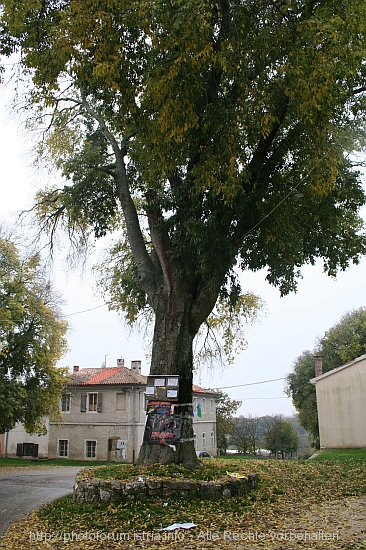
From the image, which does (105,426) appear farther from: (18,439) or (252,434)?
(252,434)

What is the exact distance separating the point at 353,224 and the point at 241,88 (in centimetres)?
560

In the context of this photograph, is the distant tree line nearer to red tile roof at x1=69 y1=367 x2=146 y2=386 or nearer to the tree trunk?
red tile roof at x1=69 y1=367 x2=146 y2=386

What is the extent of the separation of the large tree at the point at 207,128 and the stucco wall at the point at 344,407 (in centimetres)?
1645

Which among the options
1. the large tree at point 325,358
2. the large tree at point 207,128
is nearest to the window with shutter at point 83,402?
the large tree at point 325,358

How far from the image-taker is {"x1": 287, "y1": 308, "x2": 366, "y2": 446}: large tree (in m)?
46.5

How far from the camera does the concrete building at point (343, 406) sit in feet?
92.9

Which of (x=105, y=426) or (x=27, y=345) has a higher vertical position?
(x=27, y=345)

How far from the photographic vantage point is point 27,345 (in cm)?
3127

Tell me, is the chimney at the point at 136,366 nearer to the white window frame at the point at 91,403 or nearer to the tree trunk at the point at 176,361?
the white window frame at the point at 91,403

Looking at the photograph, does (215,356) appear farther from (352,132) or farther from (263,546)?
(263,546)

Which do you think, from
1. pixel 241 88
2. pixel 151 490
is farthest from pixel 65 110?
pixel 151 490

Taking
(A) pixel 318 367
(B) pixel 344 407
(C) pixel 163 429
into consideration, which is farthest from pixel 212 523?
(A) pixel 318 367

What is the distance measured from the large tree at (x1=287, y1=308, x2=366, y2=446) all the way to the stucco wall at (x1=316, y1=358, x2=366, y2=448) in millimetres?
13762

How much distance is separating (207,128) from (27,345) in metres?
23.9
